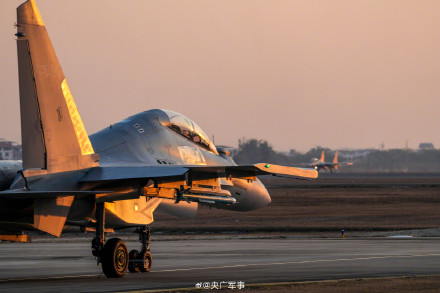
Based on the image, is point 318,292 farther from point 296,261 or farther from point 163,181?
point 296,261

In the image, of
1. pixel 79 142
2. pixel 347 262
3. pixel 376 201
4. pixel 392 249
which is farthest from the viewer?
pixel 376 201

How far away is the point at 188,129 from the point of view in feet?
85.9

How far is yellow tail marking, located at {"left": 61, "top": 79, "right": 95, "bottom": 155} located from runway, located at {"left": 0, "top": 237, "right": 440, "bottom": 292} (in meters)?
3.32

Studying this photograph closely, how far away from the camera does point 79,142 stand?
21.4 metres

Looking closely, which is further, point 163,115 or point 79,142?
point 163,115

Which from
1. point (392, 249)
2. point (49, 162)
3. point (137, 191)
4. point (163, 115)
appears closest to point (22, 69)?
point (49, 162)

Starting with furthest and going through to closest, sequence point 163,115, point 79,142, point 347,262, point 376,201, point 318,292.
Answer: point 376,201 < point 347,262 < point 163,115 < point 79,142 < point 318,292

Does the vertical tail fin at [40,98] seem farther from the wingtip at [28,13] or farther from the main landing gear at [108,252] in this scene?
the main landing gear at [108,252]

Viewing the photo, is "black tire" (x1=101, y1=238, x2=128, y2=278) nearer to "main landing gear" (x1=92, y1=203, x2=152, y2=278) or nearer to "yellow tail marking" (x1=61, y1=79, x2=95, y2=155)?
"main landing gear" (x1=92, y1=203, x2=152, y2=278)

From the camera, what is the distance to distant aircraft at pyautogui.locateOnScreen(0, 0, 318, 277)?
20.3 meters

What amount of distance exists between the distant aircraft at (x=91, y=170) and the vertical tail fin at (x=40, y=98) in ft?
0.07

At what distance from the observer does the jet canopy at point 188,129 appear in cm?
2578

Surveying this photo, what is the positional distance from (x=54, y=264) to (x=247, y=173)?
32.4 feet

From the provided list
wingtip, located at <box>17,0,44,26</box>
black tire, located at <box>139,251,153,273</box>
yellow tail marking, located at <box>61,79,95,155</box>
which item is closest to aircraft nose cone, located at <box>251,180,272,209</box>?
black tire, located at <box>139,251,153,273</box>
